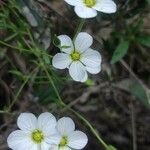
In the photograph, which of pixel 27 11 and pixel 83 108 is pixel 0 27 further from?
pixel 83 108

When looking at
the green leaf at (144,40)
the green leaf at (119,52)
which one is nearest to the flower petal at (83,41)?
the green leaf at (119,52)

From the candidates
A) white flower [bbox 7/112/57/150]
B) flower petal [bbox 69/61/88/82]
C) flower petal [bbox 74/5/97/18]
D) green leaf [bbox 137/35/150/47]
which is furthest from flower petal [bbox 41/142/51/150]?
green leaf [bbox 137/35/150/47]

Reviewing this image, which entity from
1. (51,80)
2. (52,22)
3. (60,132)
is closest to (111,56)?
(52,22)

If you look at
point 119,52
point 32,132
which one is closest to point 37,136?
point 32,132

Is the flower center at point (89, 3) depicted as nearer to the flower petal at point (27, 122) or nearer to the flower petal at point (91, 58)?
the flower petal at point (91, 58)

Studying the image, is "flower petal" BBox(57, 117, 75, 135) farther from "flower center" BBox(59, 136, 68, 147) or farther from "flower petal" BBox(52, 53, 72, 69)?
"flower petal" BBox(52, 53, 72, 69)
